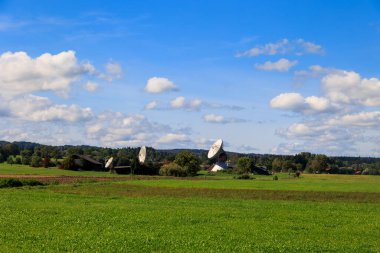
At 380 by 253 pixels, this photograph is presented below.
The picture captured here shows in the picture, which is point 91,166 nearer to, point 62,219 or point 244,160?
point 244,160

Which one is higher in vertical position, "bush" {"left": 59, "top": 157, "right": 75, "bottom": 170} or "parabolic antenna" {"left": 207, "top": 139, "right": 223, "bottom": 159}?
"parabolic antenna" {"left": 207, "top": 139, "right": 223, "bottom": 159}

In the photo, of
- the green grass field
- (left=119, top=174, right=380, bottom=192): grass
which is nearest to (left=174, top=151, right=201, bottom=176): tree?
(left=119, top=174, right=380, bottom=192): grass

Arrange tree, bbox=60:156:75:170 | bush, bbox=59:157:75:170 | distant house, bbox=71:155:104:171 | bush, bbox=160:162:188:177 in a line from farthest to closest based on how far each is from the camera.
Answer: distant house, bbox=71:155:104:171 < bush, bbox=59:157:75:170 < tree, bbox=60:156:75:170 < bush, bbox=160:162:188:177

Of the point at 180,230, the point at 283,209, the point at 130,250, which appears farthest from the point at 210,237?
the point at 283,209

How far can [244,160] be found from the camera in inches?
Result: 7318

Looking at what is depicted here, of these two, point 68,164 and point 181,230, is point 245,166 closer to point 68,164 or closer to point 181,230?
point 68,164

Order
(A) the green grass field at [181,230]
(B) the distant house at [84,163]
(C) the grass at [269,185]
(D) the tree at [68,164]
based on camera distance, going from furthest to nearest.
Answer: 1. (B) the distant house at [84,163]
2. (D) the tree at [68,164]
3. (C) the grass at [269,185]
4. (A) the green grass field at [181,230]

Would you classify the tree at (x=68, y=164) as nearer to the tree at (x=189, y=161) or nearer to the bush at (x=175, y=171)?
the bush at (x=175, y=171)

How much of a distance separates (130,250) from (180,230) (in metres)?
7.39

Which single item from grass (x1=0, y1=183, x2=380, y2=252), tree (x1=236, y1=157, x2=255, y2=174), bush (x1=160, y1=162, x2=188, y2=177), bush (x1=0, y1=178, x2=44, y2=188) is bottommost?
grass (x1=0, y1=183, x2=380, y2=252)

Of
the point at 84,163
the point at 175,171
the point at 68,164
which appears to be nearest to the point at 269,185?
the point at 175,171

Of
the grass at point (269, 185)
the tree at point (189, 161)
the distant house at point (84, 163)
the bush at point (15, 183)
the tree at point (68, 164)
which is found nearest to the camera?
the bush at point (15, 183)

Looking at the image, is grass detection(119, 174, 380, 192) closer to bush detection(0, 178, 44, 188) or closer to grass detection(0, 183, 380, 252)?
bush detection(0, 178, 44, 188)

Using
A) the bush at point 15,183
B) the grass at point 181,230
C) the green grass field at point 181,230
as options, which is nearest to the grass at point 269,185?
the bush at point 15,183
